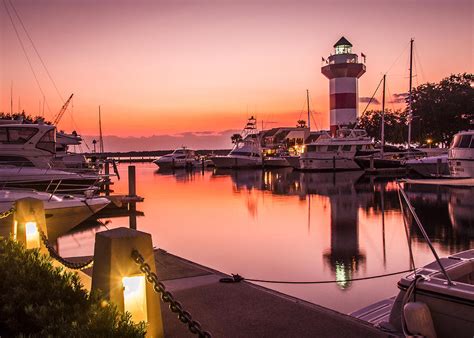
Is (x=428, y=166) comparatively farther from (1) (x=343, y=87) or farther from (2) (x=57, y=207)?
(2) (x=57, y=207)

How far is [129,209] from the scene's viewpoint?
958 inches

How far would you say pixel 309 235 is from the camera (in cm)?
1891

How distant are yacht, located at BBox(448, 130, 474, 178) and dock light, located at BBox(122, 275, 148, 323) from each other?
2826 cm

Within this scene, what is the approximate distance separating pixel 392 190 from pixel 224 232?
66.2 ft

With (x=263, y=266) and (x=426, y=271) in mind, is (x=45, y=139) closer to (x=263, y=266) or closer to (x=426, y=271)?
(x=263, y=266)

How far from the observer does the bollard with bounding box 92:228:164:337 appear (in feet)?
15.4

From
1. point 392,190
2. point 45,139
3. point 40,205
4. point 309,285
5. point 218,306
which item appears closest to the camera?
point 218,306

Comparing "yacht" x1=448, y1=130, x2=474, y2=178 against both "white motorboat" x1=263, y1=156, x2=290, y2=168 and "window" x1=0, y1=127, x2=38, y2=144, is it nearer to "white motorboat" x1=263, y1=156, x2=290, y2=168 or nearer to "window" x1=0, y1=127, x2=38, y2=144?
"window" x1=0, y1=127, x2=38, y2=144

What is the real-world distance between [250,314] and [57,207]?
34.2 feet

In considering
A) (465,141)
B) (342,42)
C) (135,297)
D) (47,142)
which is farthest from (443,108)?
(135,297)

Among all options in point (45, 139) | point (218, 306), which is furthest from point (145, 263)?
point (45, 139)

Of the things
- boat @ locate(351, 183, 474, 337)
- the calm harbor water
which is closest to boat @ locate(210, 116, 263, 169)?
the calm harbor water

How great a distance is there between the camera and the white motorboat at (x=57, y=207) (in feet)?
48.7

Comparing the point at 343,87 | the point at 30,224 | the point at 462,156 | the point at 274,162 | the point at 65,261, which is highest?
the point at 343,87
